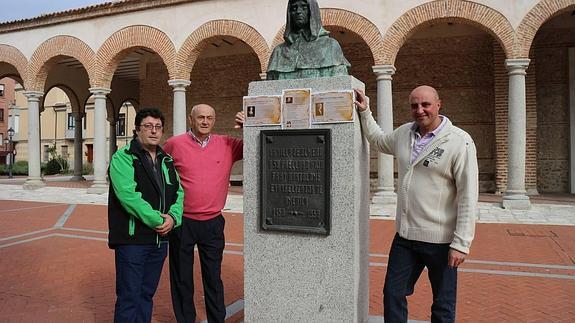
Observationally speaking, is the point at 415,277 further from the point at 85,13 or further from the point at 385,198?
the point at 85,13

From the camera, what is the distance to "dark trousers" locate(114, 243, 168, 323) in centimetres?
310

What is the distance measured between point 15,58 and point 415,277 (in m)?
18.6

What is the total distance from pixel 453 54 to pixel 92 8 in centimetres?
1282

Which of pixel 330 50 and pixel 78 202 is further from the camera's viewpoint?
pixel 78 202

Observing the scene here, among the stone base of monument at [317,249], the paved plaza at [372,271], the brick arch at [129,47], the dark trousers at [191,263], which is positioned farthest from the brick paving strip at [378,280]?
the brick arch at [129,47]

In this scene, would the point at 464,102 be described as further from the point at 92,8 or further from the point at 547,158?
the point at 92,8

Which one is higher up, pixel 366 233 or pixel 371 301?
pixel 366 233

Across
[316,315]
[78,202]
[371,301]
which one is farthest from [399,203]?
[78,202]

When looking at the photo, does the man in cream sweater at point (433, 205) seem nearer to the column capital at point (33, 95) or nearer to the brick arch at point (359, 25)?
the brick arch at point (359, 25)

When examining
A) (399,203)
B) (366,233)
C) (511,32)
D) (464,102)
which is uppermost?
(511,32)

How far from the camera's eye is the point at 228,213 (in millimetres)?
11844

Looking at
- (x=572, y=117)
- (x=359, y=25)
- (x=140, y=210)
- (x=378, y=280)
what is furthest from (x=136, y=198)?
(x=572, y=117)

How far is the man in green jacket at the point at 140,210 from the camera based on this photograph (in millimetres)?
3004

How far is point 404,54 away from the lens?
16.5 metres
